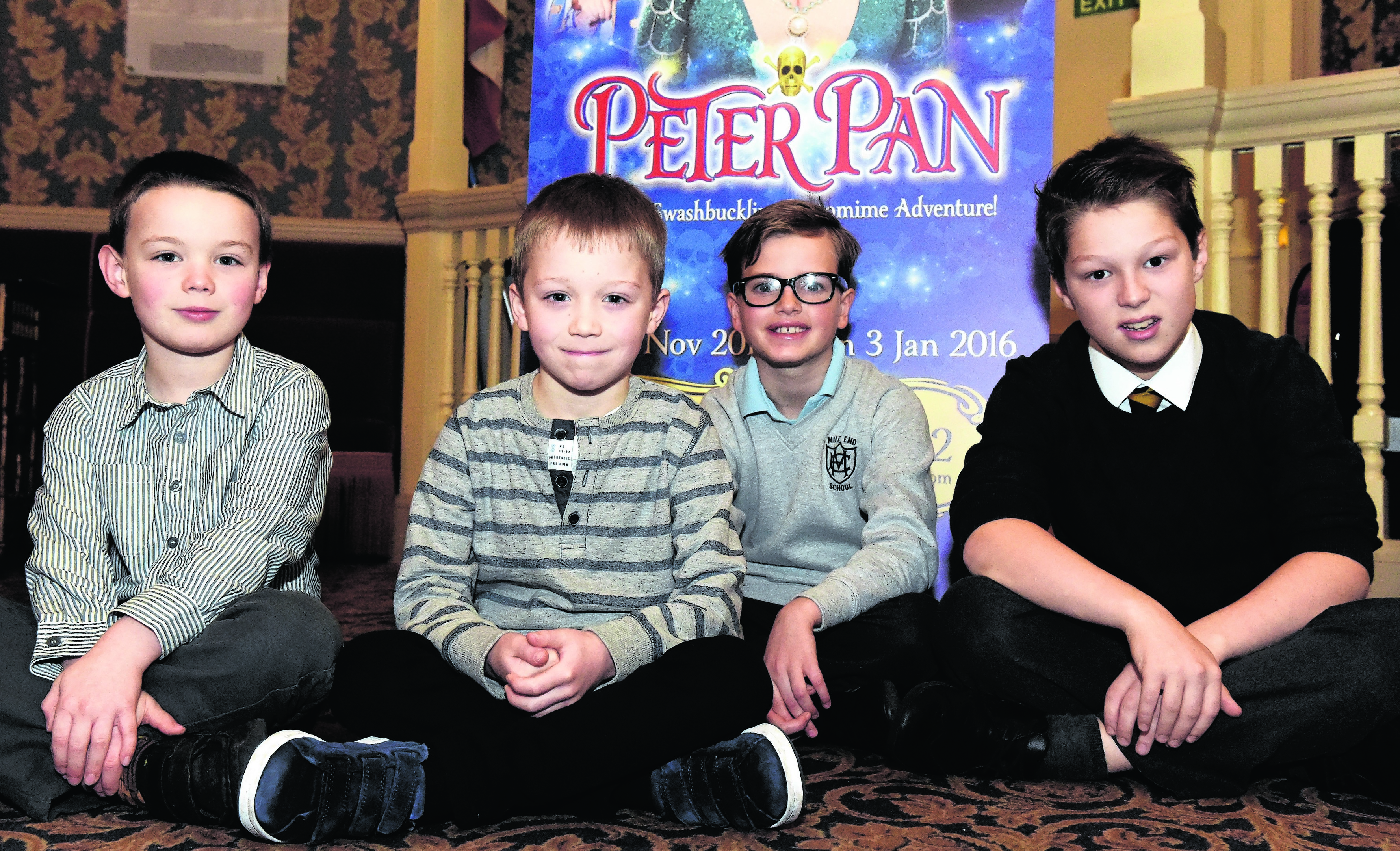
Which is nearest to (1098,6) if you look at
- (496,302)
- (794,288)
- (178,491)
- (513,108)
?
(513,108)

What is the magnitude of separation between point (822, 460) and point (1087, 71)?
10.3 feet

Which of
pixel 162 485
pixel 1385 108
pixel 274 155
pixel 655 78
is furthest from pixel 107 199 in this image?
pixel 1385 108

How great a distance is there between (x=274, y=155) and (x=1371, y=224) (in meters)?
3.13

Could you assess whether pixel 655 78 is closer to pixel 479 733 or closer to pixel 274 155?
pixel 479 733

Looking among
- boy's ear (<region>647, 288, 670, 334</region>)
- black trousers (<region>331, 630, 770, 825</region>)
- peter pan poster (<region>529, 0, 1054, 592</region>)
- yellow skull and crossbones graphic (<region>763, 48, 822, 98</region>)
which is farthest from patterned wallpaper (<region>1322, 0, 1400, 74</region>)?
black trousers (<region>331, 630, 770, 825</region>)

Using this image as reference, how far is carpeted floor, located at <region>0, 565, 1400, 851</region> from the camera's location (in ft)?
2.95

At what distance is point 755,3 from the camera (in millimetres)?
1777

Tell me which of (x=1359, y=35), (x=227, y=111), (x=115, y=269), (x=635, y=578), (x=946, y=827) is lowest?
(x=946, y=827)

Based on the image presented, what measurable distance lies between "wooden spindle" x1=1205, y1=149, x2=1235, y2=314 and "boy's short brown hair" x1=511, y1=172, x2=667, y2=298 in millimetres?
1263

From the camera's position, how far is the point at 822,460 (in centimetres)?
146

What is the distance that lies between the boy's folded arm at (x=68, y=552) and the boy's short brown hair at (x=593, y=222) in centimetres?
53

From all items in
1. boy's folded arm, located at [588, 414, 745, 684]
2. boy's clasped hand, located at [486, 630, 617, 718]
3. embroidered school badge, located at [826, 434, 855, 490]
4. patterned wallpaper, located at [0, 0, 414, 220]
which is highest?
patterned wallpaper, located at [0, 0, 414, 220]

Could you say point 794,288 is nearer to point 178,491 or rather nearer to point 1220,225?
point 178,491

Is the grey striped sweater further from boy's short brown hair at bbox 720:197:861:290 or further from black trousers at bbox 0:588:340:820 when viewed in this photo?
boy's short brown hair at bbox 720:197:861:290
